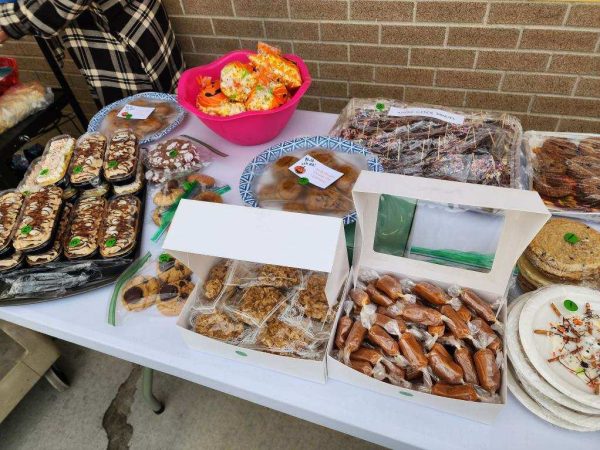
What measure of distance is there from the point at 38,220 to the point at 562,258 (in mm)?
1448

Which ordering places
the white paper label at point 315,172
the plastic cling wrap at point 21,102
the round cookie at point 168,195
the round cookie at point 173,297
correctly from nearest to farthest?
the round cookie at point 173,297 < the white paper label at point 315,172 < the round cookie at point 168,195 < the plastic cling wrap at point 21,102

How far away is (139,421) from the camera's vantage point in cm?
179

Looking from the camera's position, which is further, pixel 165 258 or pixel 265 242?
pixel 165 258

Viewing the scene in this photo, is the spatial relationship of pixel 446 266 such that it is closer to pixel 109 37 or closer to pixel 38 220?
pixel 38 220

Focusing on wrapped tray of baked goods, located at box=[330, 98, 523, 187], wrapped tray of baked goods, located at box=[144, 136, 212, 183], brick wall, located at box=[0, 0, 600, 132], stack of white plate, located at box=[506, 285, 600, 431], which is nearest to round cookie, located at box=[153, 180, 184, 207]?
wrapped tray of baked goods, located at box=[144, 136, 212, 183]

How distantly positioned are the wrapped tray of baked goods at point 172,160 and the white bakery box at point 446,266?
749 millimetres

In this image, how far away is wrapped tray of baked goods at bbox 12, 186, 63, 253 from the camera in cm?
119

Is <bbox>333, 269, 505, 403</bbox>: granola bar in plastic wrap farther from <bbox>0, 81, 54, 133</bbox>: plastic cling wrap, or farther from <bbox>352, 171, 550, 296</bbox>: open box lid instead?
<bbox>0, 81, 54, 133</bbox>: plastic cling wrap

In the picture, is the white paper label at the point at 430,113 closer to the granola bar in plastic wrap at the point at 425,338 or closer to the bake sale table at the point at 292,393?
the granola bar in plastic wrap at the point at 425,338

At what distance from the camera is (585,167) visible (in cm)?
119

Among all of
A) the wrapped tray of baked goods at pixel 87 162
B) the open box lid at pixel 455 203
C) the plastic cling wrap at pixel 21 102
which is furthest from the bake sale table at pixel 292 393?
the plastic cling wrap at pixel 21 102

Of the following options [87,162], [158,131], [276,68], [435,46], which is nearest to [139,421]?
[87,162]

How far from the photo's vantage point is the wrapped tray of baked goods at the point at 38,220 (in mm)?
1186

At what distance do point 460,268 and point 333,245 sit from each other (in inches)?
14.4
